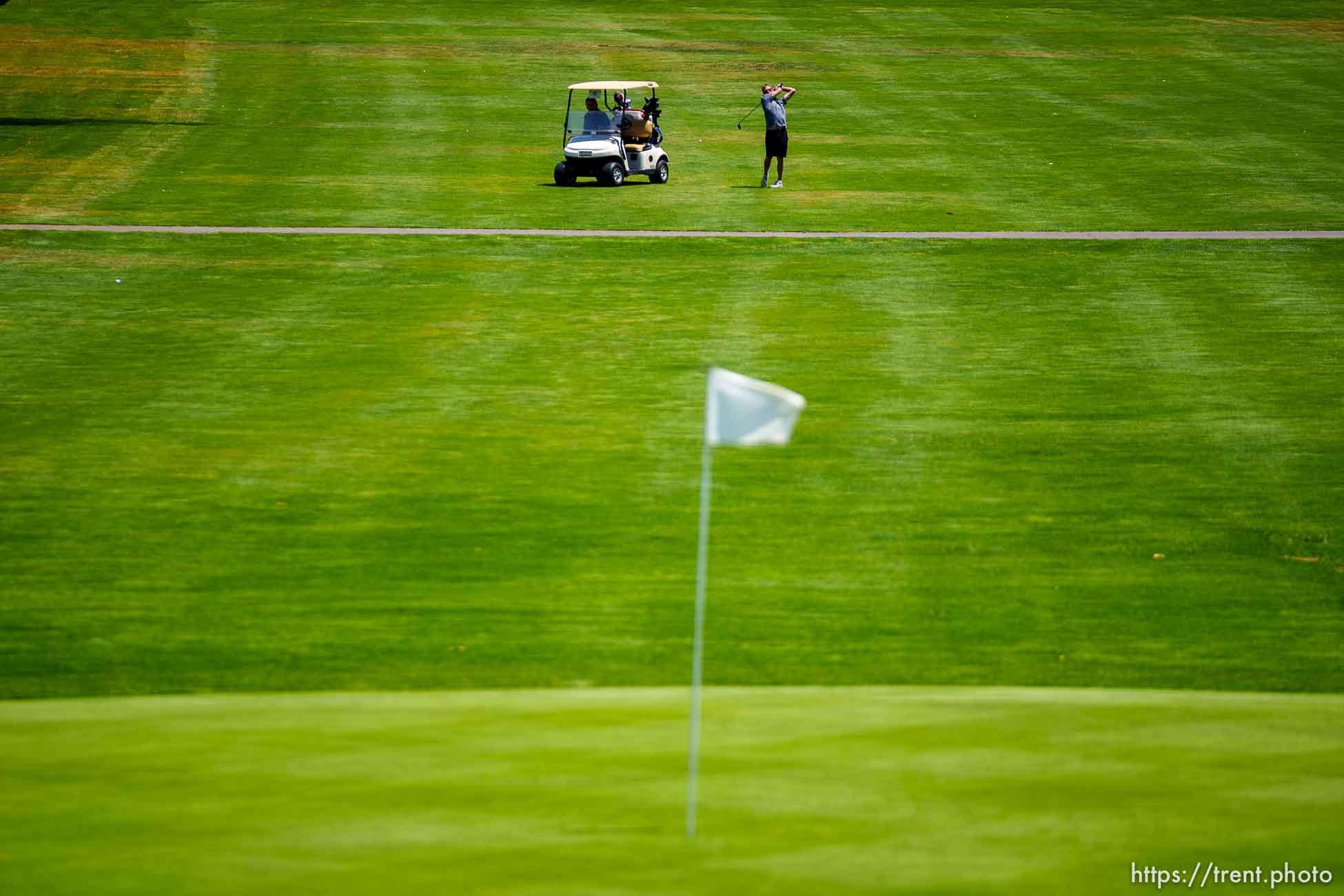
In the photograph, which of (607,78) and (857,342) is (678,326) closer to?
(857,342)

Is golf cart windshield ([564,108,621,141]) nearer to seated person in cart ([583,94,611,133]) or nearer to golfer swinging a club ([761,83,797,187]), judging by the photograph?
seated person in cart ([583,94,611,133])

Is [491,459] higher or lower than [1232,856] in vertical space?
lower

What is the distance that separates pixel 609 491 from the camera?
15.0 m

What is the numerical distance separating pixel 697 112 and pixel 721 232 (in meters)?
14.2

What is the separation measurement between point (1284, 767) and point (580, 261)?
59.1ft

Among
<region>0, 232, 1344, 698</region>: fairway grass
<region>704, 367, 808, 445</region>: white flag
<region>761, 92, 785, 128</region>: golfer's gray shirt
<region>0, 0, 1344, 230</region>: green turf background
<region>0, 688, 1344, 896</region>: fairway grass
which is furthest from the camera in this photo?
<region>761, 92, 785, 128</region>: golfer's gray shirt

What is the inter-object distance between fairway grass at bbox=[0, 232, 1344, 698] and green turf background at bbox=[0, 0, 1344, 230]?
4298 millimetres

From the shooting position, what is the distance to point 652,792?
8.48 m

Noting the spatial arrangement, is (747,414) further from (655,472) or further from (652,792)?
(655,472)

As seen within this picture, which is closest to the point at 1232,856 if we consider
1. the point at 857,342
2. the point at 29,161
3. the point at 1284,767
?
the point at 1284,767

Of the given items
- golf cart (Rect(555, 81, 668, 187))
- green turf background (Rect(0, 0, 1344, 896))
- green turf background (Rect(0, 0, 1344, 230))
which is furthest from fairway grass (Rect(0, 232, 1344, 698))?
golf cart (Rect(555, 81, 668, 187))

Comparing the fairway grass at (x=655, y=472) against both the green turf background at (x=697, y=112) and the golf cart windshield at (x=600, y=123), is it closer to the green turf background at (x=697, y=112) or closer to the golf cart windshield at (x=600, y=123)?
the green turf background at (x=697, y=112)

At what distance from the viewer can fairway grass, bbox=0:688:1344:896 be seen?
25.1ft

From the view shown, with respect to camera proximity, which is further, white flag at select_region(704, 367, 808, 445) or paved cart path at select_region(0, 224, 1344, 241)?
paved cart path at select_region(0, 224, 1344, 241)
